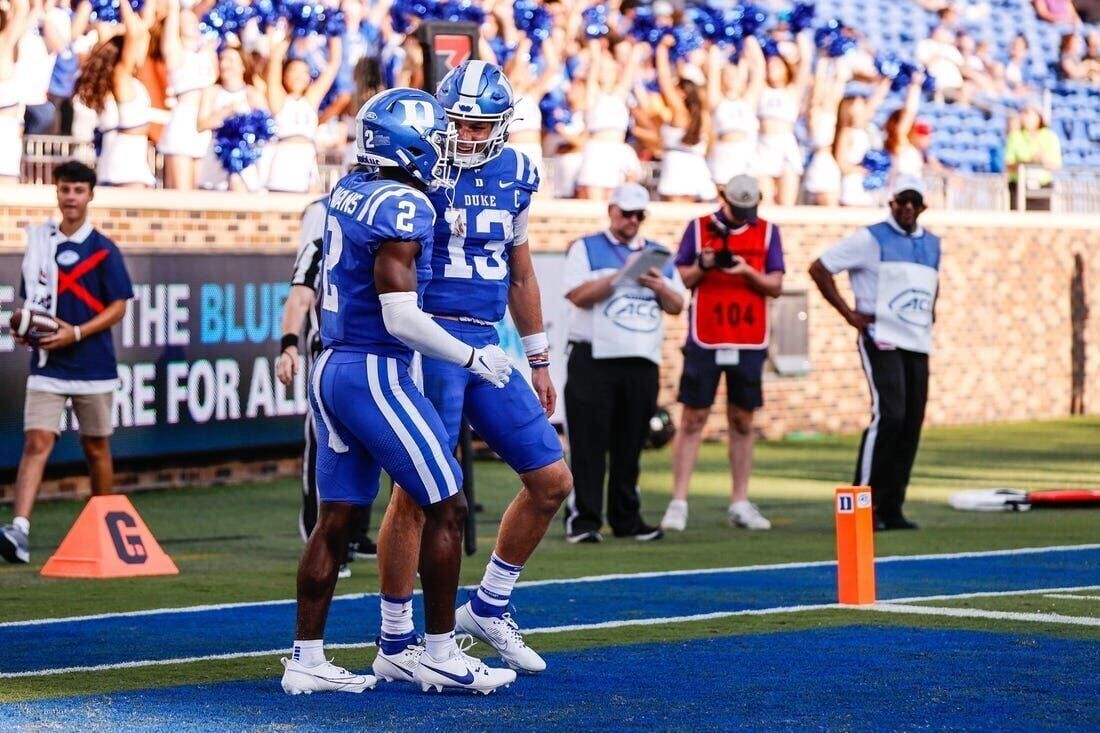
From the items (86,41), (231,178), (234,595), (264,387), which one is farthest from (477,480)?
(234,595)

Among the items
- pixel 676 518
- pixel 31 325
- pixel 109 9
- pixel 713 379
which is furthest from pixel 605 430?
pixel 109 9

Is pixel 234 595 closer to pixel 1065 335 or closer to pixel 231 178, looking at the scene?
pixel 231 178

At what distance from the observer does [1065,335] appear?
2581cm

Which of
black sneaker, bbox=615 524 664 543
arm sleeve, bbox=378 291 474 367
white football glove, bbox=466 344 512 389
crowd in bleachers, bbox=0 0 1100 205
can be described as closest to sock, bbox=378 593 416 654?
white football glove, bbox=466 344 512 389

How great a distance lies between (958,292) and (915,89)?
2608 millimetres

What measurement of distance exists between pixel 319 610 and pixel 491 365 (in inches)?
37.0

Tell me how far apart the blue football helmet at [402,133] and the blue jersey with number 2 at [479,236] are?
0.68 m

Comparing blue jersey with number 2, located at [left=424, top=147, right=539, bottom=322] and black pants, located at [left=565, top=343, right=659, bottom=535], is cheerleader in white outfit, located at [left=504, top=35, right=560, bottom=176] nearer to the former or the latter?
black pants, located at [left=565, top=343, right=659, bottom=535]

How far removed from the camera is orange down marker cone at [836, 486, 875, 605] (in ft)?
28.3

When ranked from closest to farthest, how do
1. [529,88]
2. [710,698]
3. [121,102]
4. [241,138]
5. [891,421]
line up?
[710,698] → [891,421] → [121,102] → [241,138] → [529,88]

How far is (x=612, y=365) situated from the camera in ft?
39.9

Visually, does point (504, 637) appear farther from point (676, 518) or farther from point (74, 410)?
point (676, 518)

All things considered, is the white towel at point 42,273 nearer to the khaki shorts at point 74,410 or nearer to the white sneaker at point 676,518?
the khaki shorts at point 74,410

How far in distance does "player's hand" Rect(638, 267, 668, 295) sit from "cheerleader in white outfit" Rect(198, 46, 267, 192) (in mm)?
5755
